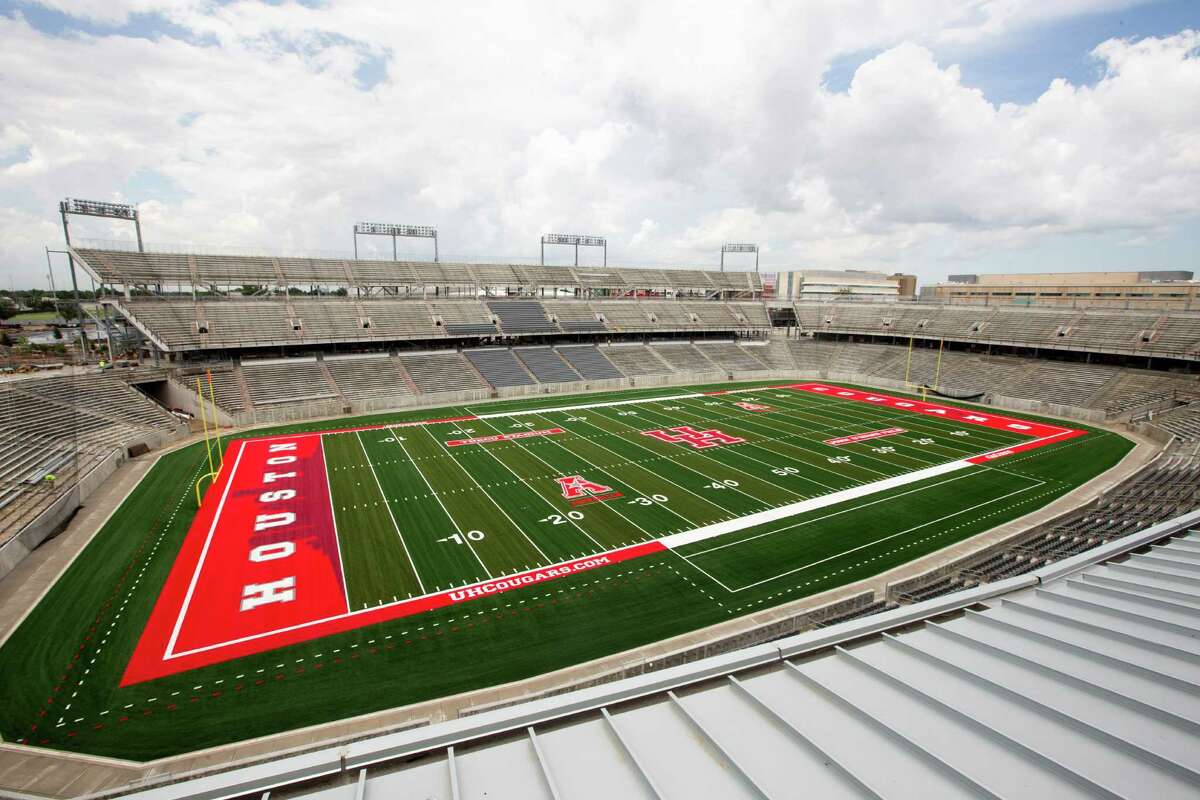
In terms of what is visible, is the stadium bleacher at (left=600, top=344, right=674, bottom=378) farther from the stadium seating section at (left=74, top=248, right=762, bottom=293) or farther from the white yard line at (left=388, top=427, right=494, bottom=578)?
the white yard line at (left=388, top=427, right=494, bottom=578)

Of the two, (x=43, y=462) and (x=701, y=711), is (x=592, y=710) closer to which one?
(x=701, y=711)

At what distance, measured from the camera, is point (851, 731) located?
4004mm

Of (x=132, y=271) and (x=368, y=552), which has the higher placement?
(x=132, y=271)

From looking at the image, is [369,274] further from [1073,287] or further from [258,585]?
[1073,287]

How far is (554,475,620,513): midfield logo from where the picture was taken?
20422 mm

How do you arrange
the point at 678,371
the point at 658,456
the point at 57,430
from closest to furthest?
1. the point at 57,430
2. the point at 658,456
3. the point at 678,371

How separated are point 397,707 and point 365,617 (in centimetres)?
335

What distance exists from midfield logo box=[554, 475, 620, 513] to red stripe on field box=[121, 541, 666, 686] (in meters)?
3.94

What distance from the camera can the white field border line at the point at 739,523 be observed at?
12859 millimetres

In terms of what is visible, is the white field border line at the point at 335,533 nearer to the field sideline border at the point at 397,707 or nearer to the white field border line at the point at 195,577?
the white field border line at the point at 195,577

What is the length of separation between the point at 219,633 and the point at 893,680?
13992 mm

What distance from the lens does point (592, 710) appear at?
14.6 feet

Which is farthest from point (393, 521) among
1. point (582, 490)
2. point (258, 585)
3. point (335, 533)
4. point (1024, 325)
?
point (1024, 325)

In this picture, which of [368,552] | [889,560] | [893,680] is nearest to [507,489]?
[368,552]
